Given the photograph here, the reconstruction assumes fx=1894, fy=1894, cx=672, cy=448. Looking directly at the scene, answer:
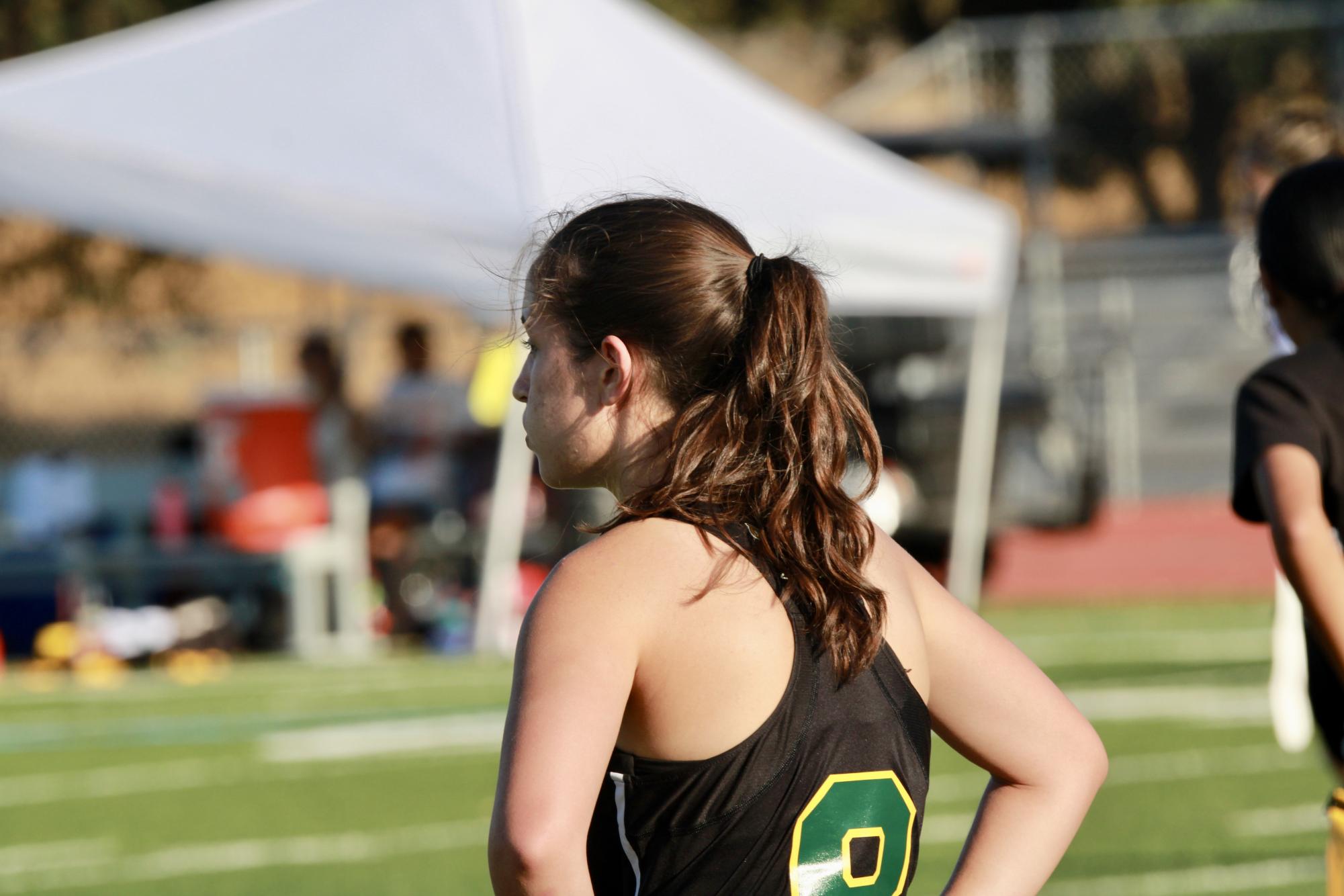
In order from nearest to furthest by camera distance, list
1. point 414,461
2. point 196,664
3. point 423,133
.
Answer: point 423,133 < point 196,664 < point 414,461

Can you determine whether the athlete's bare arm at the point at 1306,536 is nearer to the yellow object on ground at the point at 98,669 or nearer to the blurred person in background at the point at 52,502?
the yellow object on ground at the point at 98,669

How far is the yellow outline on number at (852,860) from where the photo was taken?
5.80 feet

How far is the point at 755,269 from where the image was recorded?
Answer: 1.81 meters

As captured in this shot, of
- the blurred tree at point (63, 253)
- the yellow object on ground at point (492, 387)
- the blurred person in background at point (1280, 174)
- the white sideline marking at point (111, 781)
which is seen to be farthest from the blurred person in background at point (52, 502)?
the blurred person in background at point (1280, 174)

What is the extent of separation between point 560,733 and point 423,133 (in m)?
6.00

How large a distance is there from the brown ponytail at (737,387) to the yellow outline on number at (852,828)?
0.33 feet

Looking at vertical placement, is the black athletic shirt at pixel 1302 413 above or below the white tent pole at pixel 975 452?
above

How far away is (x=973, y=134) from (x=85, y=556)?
353 inches

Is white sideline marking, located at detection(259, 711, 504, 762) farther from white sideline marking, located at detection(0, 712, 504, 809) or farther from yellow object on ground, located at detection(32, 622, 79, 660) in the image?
yellow object on ground, located at detection(32, 622, 79, 660)

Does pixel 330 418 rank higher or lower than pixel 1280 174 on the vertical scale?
lower

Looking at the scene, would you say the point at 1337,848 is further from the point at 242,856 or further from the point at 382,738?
the point at 382,738

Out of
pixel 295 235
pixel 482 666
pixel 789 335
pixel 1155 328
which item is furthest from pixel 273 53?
pixel 1155 328

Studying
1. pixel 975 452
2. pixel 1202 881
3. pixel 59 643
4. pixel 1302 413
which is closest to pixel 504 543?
pixel 59 643

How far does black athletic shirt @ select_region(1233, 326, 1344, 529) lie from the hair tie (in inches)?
43.9
